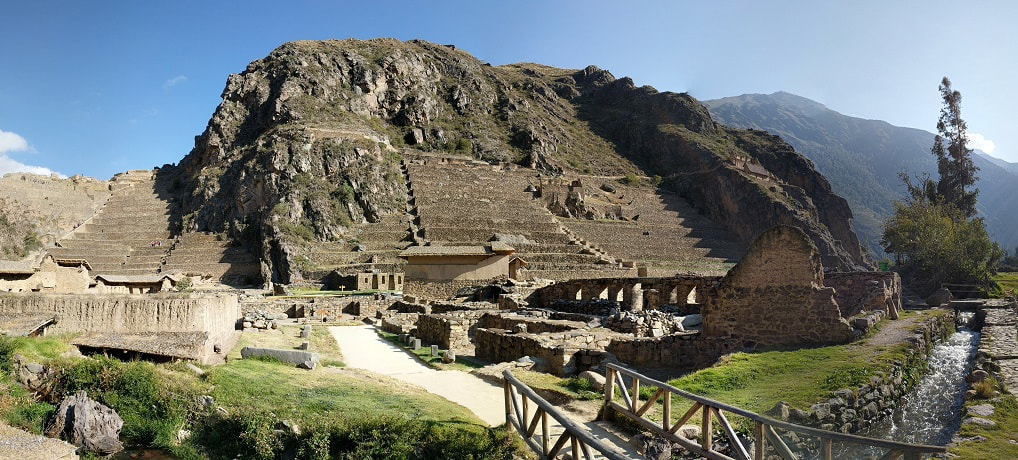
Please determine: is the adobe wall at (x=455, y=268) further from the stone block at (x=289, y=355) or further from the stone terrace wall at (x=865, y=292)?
the stone block at (x=289, y=355)

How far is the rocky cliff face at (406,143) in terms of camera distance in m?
62.5

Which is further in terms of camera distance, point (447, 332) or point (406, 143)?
point (406, 143)

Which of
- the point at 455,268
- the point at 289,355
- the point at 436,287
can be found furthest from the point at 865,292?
the point at 436,287

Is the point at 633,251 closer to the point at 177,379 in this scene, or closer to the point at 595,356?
the point at 595,356

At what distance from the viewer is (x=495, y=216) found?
58188 mm

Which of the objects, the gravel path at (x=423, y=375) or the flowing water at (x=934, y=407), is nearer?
the flowing water at (x=934, y=407)

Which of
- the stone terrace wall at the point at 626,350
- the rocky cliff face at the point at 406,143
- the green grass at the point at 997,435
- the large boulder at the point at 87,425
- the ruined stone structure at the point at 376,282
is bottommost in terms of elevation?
the ruined stone structure at the point at 376,282

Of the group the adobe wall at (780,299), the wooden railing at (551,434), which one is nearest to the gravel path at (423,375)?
the wooden railing at (551,434)

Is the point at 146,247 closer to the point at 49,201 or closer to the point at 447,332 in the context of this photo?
the point at 49,201

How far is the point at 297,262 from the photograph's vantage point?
51.0m

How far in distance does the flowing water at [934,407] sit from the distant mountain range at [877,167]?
95.2m

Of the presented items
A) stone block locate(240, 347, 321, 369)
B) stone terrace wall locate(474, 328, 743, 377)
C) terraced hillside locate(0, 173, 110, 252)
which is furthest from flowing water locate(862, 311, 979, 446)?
terraced hillside locate(0, 173, 110, 252)

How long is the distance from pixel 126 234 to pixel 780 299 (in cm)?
6871

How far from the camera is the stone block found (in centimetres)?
1216
